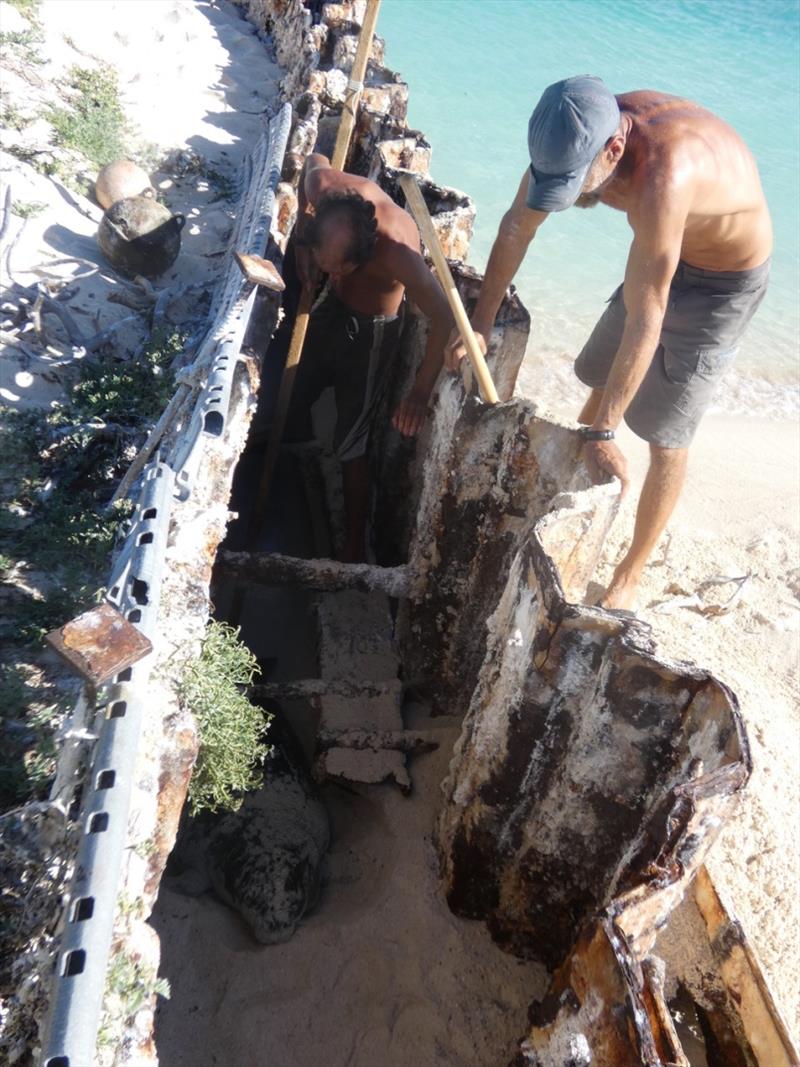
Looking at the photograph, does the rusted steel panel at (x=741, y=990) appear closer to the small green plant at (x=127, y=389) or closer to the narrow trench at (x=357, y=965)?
the narrow trench at (x=357, y=965)

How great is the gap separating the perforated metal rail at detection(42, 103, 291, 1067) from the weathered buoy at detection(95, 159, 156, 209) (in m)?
5.05

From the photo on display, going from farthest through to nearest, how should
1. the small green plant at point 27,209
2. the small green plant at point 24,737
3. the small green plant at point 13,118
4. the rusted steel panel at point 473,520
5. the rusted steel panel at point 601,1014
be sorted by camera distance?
the small green plant at point 13,118
the small green plant at point 27,209
the rusted steel panel at point 473,520
the small green plant at point 24,737
the rusted steel panel at point 601,1014

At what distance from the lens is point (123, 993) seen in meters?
1.77

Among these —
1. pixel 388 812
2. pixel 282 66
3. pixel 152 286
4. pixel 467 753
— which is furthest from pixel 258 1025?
pixel 282 66

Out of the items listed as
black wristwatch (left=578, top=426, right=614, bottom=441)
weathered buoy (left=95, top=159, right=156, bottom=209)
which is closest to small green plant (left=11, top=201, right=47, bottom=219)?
weathered buoy (left=95, top=159, right=156, bottom=209)

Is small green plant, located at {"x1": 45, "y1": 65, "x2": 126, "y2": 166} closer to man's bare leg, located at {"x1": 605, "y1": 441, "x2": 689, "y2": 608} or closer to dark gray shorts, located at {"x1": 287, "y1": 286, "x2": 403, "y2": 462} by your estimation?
dark gray shorts, located at {"x1": 287, "y1": 286, "x2": 403, "y2": 462}

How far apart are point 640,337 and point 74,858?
2.77 m

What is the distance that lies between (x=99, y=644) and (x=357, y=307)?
3.32 metres

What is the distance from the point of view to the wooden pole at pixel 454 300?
139 inches

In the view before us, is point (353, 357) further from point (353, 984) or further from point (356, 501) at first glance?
point (353, 984)

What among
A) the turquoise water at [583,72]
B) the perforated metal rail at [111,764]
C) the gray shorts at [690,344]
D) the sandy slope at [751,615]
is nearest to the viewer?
the perforated metal rail at [111,764]

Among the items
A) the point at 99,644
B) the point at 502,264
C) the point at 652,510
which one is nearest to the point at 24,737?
the point at 99,644

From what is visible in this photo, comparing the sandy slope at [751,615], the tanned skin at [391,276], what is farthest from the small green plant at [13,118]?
the sandy slope at [751,615]

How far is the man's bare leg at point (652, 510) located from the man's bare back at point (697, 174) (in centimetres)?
109
